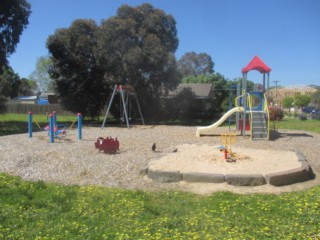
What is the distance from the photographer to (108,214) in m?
5.39

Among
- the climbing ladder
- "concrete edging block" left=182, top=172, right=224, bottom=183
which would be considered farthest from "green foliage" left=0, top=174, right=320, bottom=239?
the climbing ladder

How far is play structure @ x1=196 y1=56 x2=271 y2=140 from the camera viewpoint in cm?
1573

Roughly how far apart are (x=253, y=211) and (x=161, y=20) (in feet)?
76.9

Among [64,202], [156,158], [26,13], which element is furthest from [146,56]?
[64,202]

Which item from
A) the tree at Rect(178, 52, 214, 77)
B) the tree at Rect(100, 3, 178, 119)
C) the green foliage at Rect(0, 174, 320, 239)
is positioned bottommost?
the green foliage at Rect(0, 174, 320, 239)

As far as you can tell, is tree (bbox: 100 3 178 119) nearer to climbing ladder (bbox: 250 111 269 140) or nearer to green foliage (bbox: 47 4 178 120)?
green foliage (bbox: 47 4 178 120)

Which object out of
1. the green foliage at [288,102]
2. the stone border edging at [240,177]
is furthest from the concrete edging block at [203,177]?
the green foliage at [288,102]

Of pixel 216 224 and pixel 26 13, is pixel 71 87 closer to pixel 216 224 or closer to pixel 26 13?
pixel 26 13

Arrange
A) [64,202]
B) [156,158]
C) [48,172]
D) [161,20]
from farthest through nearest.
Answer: [161,20], [156,158], [48,172], [64,202]

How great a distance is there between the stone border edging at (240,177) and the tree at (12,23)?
75.7 ft

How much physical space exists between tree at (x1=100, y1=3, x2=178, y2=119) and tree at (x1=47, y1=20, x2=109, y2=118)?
75.1 inches

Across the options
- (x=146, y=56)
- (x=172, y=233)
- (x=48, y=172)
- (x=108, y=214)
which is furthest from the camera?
(x=146, y=56)

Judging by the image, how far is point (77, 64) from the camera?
27609 millimetres

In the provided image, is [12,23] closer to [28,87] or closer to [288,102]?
[288,102]
